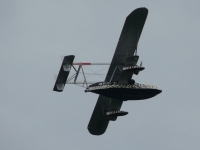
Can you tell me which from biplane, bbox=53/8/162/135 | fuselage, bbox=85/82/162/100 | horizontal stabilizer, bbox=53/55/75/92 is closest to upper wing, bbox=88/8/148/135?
biplane, bbox=53/8/162/135

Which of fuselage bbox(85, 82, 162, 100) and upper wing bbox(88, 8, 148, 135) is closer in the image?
Result: upper wing bbox(88, 8, 148, 135)

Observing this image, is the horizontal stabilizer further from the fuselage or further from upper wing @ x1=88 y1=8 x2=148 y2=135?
upper wing @ x1=88 y1=8 x2=148 y2=135

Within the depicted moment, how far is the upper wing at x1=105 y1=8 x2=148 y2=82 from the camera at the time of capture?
233 feet

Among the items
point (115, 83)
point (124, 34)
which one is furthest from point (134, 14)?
point (115, 83)

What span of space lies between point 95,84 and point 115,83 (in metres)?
1.99

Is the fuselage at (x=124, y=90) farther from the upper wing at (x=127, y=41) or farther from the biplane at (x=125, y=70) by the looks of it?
the upper wing at (x=127, y=41)

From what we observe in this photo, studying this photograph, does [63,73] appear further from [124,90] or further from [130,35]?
[130,35]

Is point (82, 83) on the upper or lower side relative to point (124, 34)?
lower

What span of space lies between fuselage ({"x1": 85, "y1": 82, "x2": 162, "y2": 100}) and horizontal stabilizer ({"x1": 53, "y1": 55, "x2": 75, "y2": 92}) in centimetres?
243

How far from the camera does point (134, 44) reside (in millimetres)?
72375

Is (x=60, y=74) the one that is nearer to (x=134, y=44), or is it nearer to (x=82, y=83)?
(x=82, y=83)

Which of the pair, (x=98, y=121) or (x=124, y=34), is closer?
(x=124, y=34)

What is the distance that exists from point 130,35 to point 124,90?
5.25m

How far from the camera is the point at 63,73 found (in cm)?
7175
